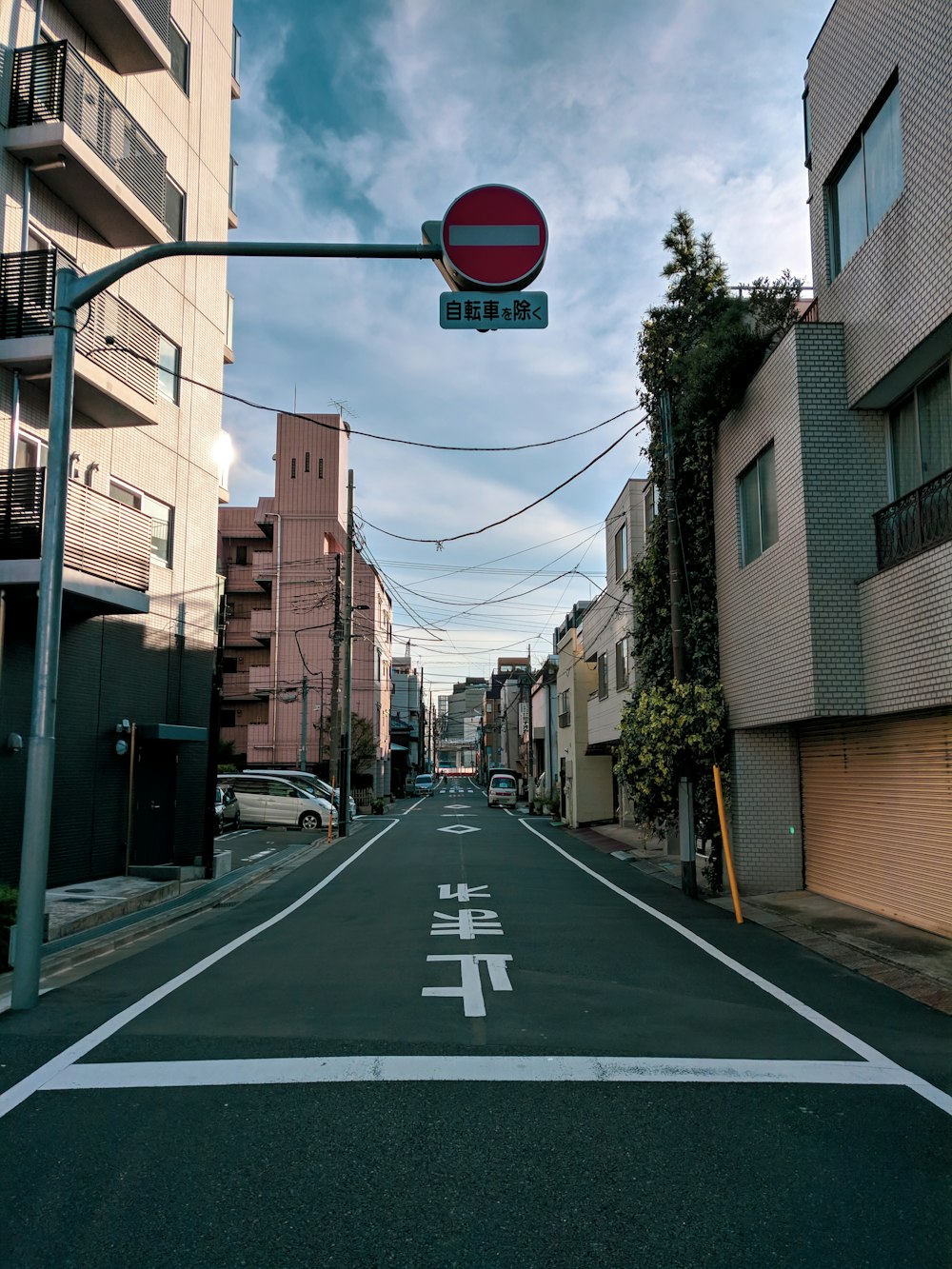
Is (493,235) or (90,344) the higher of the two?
(90,344)

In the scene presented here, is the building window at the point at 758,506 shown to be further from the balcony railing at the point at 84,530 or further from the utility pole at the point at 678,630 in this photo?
the balcony railing at the point at 84,530

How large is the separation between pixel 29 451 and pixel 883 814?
12.9 metres

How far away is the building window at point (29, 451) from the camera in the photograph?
45.1ft

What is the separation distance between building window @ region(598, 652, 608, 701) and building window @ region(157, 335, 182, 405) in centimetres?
1626

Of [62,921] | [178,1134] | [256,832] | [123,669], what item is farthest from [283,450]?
[178,1134]

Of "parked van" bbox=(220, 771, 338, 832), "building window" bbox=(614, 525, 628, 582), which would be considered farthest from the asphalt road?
"parked van" bbox=(220, 771, 338, 832)

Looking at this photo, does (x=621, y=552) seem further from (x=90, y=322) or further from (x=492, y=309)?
(x=492, y=309)

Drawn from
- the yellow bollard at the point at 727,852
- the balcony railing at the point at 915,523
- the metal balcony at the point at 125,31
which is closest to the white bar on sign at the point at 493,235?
the balcony railing at the point at 915,523

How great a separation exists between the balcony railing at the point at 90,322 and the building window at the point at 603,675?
17.5 metres

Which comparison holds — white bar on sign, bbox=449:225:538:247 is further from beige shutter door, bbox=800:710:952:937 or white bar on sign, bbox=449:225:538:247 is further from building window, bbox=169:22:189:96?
building window, bbox=169:22:189:96

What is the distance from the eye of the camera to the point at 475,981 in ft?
27.5

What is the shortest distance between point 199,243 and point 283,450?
43.7m

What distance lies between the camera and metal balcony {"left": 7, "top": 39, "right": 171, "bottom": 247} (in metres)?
13.5

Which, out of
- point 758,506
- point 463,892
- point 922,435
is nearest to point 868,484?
point 922,435
